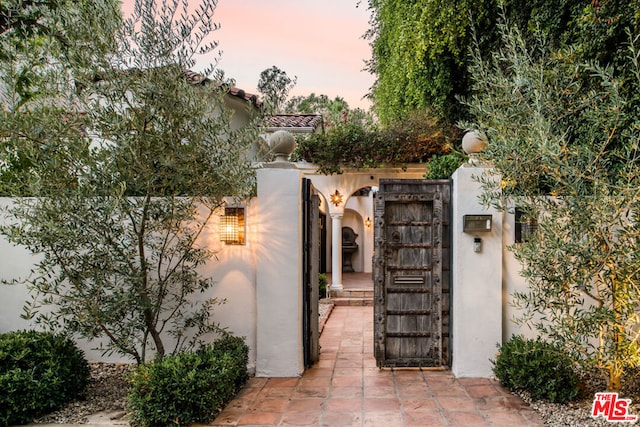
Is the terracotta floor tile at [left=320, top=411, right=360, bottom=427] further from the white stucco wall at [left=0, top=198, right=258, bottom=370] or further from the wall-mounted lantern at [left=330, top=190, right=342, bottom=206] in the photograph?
the wall-mounted lantern at [left=330, top=190, right=342, bottom=206]

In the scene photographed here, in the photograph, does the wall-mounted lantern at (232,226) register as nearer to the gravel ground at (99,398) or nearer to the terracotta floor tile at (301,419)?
the gravel ground at (99,398)

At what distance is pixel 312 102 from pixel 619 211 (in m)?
27.7

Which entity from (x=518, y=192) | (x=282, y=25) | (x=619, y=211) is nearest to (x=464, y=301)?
(x=518, y=192)

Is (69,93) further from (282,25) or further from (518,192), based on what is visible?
(282,25)

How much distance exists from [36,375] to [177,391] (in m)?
1.52

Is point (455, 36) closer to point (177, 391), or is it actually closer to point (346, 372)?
point (346, 372)

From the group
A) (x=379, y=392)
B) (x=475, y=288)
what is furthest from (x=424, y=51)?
(x=379, y=392)

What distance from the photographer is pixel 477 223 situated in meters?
4.86

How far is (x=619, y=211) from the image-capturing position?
3305mm

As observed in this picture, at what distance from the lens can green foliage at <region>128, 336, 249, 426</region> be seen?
3.55 meters

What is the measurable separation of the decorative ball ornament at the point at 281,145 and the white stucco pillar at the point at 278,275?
262 millimetres

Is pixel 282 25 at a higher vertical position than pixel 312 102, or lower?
lower

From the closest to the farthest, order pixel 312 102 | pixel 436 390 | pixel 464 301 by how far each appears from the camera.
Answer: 1. pixel 436 390
2. pixel 464 301
3. pixel 312 102

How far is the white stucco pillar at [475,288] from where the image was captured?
488 centimetres
